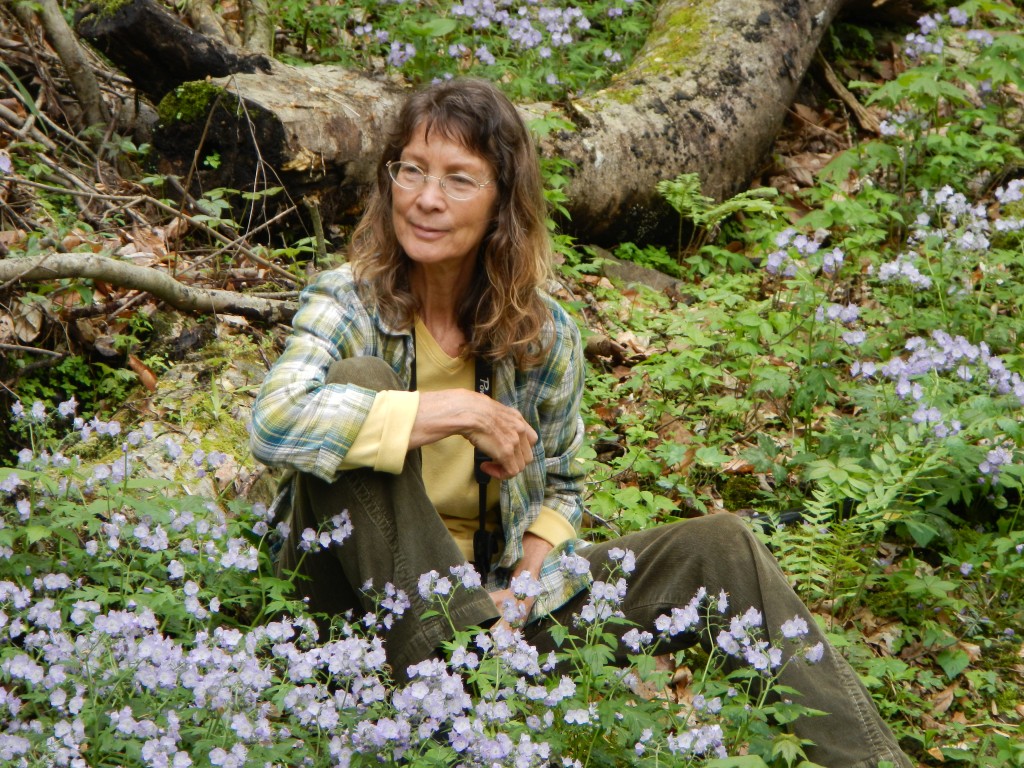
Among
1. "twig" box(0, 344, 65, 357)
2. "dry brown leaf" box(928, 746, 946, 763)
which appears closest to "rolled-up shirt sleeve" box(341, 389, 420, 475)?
"twig" box(0, 344, 65, 357)

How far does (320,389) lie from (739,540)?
3.46 feet

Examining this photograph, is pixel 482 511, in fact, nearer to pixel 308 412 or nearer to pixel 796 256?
pixel 308 412

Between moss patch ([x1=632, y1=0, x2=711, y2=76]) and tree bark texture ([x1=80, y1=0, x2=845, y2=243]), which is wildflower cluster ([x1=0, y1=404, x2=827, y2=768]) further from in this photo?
moss patch ([x1=632, y1=0, x2=711, y2=76])

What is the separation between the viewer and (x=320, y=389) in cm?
256

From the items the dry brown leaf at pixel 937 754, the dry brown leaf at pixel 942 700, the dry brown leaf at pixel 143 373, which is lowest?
the dry brown leaf at pixel 942 700

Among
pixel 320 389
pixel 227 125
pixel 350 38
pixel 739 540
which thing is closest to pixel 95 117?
pixel 227 125

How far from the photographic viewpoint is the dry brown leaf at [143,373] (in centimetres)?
387

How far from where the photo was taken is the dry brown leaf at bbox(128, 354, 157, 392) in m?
3.87

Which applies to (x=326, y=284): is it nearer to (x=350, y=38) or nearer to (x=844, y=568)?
(x=844, y=568)

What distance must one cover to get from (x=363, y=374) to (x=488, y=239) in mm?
643

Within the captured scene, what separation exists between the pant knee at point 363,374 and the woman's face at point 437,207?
1.17ft

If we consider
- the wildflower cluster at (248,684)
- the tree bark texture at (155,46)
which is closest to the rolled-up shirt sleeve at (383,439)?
the wildflower cluster at (248,684)

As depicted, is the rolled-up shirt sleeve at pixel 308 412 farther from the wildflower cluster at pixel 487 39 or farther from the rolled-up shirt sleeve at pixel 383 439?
the wildflower cluster at pixel 487 39

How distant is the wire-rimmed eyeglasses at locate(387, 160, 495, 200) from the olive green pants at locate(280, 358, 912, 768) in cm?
51
